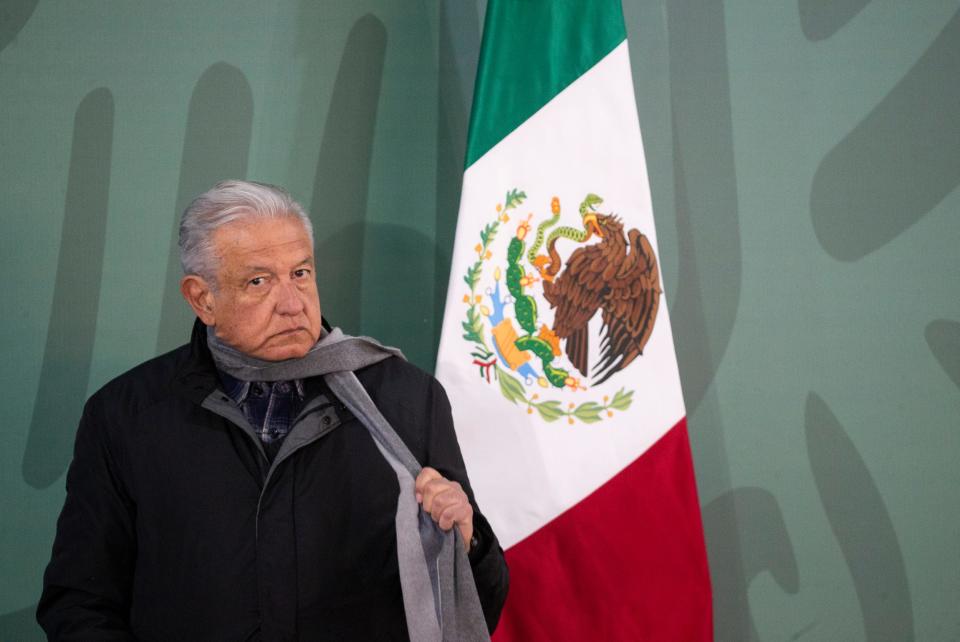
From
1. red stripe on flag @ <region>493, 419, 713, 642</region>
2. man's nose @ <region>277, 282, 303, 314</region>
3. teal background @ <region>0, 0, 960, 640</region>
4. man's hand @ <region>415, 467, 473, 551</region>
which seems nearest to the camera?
man's hand @ <region>415, 467, 473, 551</region>

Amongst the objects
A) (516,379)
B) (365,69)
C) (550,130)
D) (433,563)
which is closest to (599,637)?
(516,379)

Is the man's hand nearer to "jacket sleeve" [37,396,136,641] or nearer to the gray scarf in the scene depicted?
the gray scarf

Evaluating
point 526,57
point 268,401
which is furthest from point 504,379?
point 526,57

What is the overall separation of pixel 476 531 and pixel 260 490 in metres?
0.32

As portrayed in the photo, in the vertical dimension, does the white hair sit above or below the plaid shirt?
above

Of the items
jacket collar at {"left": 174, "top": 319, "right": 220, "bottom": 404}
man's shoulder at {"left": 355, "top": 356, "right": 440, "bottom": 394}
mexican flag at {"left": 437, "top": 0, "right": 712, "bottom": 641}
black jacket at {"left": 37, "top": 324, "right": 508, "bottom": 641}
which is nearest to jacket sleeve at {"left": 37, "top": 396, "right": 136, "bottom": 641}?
black jacket at {"left": 37, "top": 324, "right": 508, "bottom": 641}

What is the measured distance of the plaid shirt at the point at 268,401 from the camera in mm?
1253

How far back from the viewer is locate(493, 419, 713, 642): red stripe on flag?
166 centimetres

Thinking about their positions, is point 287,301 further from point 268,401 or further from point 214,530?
point 214,530

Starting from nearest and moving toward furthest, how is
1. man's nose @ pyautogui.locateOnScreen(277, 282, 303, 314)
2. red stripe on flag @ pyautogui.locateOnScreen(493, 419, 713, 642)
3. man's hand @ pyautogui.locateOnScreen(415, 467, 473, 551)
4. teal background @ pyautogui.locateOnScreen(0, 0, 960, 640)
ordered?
man's hand @ pyautogui.locateOnScreen(415, 467, 473, 551)
man's nose @ pyautogui.locateOnScreen(277, 282, 303, 314)
red stripe on flag @ pyautogui.locateOnScreen(493, 419, 713, 642)
teal background @ pyautogui.locateOnScreen(0, 0, 960, 640)

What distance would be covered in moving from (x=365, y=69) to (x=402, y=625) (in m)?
1.36

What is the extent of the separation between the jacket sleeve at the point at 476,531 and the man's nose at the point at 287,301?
258 millimetres

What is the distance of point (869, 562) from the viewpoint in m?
1.92

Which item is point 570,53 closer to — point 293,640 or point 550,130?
point 550,130
